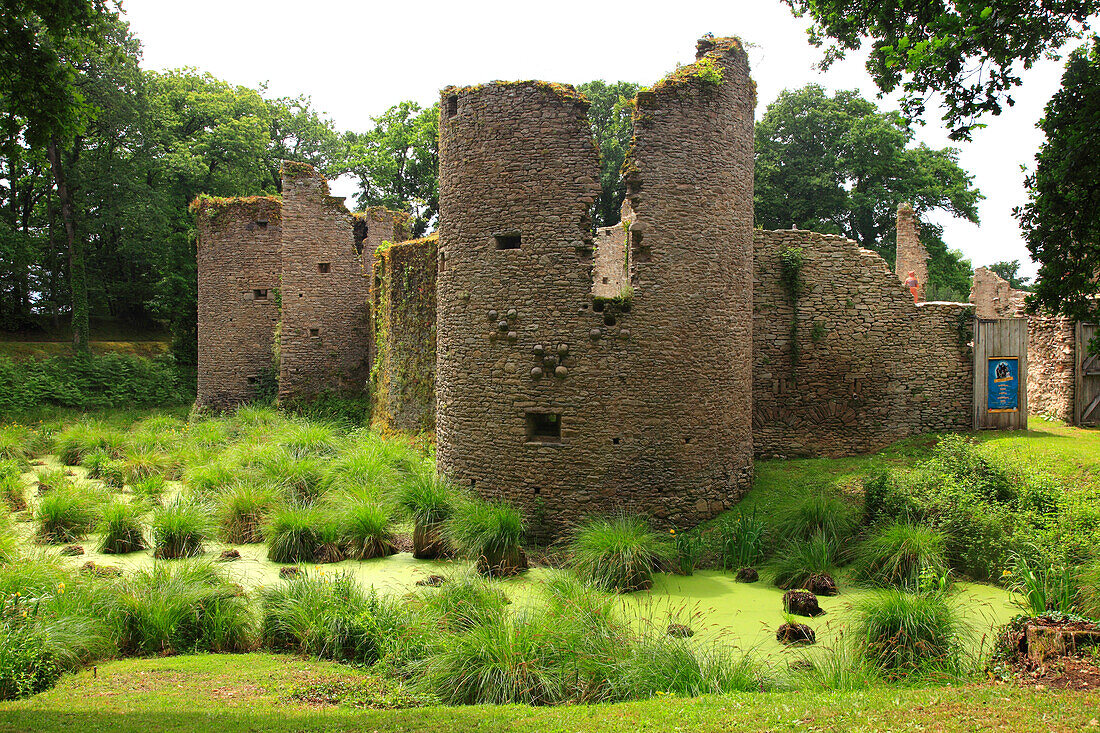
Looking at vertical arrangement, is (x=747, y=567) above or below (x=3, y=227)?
below

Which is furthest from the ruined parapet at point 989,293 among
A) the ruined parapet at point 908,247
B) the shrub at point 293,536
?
the shrub at point 293,536

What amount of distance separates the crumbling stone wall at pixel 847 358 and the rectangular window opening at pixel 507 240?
4.77 m

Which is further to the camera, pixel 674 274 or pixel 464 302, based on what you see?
pixel 464 302

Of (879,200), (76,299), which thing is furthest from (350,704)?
(879,200)

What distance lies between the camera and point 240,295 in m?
18.8

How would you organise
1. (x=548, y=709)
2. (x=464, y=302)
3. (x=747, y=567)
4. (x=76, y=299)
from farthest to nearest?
(x=76, y=299) → (x=464, y=302) → (x=747, y=567) → (x=548, y=709)

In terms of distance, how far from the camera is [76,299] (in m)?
23.8

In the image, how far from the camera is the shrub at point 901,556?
23.9 ft

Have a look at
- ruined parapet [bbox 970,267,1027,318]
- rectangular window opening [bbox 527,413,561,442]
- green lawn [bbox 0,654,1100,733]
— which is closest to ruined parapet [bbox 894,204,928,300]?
ruined parapet [bbox 970,267,1027,318]

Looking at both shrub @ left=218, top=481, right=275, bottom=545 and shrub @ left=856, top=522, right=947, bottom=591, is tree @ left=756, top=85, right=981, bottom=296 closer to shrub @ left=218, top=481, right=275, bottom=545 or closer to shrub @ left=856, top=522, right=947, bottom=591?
shrub @ left=856, top=522, right=947, bottom=591

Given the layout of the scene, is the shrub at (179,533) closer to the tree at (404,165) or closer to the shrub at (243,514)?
the shrub at (243,514)

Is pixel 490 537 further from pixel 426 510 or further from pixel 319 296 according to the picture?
pixel 319 296

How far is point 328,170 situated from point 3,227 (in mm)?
13566

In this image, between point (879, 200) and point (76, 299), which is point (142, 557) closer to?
point (76, 299)
